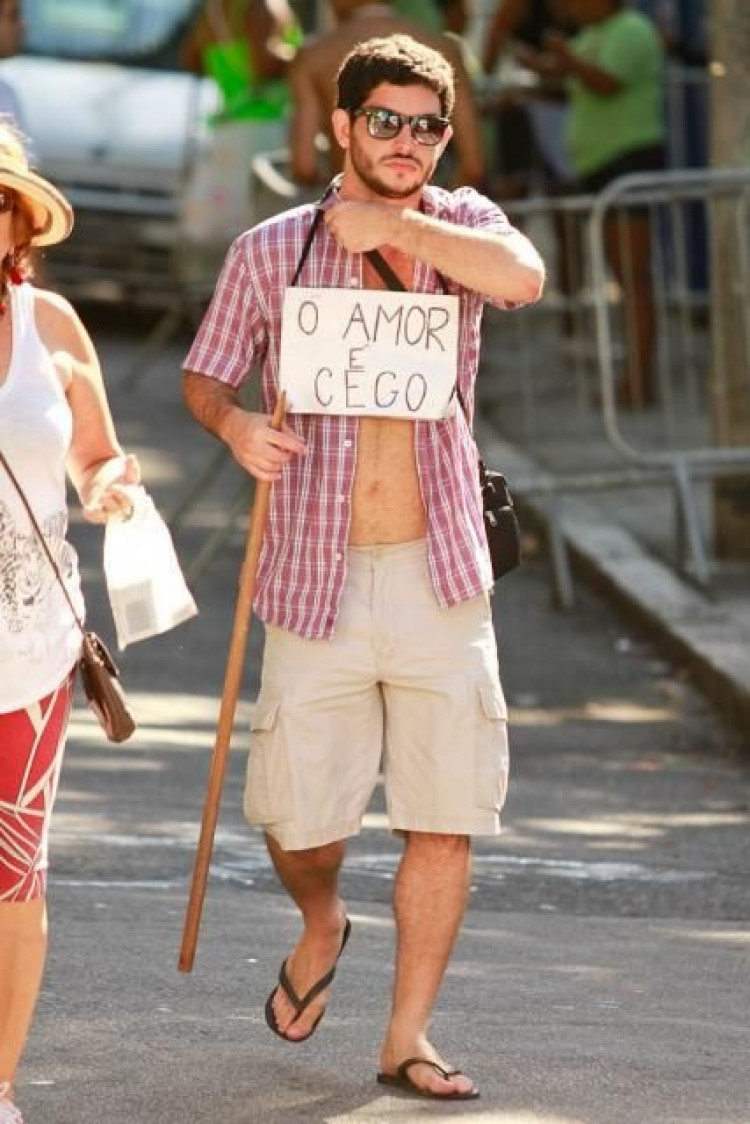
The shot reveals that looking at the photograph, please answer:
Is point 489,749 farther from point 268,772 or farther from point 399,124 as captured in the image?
point 399,124

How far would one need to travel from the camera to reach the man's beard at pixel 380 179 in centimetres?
593

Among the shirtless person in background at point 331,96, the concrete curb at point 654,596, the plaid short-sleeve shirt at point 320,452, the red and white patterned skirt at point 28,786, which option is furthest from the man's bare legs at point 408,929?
the shirtless person in background at point 331,96

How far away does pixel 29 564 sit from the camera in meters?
5.45

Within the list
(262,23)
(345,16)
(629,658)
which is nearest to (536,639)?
(629,658)

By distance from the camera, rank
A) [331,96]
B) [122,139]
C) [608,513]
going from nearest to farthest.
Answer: [331,96] < [608,513] < [122,139]

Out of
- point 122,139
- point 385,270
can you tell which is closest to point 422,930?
point 385,270

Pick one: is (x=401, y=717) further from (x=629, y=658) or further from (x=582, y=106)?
(x=582, y=106)

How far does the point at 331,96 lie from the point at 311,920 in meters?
A: 7.60

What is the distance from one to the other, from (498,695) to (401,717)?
18 cm

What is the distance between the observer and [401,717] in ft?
20.0

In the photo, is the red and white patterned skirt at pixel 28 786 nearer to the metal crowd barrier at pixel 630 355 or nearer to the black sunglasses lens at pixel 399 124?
the black sunglasses lens at pixel 399 124

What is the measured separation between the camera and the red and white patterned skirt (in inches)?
215

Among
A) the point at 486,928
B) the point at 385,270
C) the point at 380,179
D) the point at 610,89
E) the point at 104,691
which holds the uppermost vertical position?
the point at 610,89

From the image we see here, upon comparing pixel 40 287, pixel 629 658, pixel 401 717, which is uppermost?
pixel 40 287
